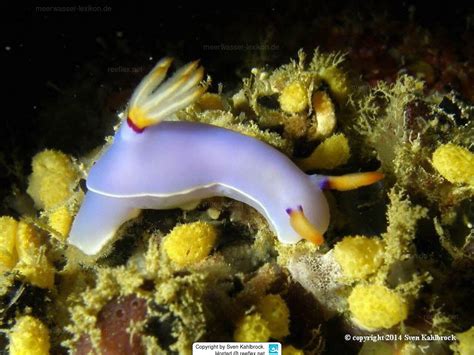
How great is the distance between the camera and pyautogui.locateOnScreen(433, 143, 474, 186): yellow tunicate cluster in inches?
114

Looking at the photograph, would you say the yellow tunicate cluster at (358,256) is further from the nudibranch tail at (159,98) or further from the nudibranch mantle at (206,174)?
the nudibranch tail at (159,98)

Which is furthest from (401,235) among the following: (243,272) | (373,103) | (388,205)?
(373,103)

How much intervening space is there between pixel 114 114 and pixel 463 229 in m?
3.42

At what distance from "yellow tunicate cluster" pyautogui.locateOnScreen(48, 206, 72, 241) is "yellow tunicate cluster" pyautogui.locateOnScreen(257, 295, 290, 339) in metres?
1.45

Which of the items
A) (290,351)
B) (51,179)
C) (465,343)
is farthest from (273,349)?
(51,179)

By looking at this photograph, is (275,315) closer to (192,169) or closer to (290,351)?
(290,351)

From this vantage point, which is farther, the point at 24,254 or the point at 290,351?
the point at 24,254

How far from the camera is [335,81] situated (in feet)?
11.5

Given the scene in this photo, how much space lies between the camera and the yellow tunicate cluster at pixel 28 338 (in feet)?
8.04

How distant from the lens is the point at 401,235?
266 cm

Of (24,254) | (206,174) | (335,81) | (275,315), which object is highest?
(335,81)

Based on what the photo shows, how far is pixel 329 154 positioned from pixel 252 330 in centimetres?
139

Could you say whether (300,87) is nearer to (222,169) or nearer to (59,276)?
(222,169)

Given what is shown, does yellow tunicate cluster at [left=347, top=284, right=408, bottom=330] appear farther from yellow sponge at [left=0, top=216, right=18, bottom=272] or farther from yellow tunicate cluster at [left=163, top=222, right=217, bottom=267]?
yellow sponge at [left=0, top=216, right=18, bottom=272]
